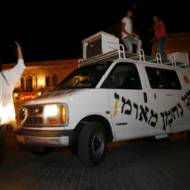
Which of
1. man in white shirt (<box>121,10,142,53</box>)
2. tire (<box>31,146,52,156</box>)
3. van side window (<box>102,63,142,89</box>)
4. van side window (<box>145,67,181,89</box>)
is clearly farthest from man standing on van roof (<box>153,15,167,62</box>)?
tire (<box>31,146,52,156</box>)

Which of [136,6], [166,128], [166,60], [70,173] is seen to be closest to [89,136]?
[70,173]

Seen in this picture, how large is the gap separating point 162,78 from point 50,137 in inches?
141

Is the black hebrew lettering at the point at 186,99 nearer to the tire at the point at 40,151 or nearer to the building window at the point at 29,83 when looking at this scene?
the tire at the point at 40,151

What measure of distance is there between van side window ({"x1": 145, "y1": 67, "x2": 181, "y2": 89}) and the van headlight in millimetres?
2612

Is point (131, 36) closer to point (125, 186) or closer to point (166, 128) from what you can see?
point (166, 128)

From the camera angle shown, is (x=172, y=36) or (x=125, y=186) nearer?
(x=125, y=186)

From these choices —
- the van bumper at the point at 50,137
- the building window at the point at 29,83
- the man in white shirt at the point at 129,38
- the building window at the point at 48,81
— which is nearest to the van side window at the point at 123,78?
the van bumper at the point at 50,137

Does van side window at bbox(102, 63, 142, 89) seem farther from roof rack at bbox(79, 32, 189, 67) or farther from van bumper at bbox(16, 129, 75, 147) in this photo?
van bumper at bbox(16, 129, 75, 147)

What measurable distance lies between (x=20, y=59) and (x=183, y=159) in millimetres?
4008

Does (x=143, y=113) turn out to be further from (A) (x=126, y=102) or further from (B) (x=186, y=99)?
(B) (x=186, y=99)

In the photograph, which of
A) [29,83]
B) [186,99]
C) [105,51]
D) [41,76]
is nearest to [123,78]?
[105,51]

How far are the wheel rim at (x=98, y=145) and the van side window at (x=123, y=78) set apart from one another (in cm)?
105

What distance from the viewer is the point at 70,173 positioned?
215 inches

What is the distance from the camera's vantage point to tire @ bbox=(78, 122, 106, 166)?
218 inches
